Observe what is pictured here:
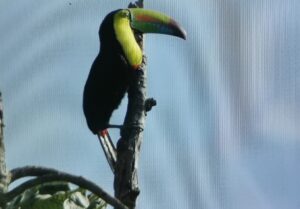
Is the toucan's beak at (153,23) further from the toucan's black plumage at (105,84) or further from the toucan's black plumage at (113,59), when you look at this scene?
the toucan's black plumage at (105,84)

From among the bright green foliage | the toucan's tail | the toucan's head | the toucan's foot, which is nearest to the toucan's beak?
the toucan's head

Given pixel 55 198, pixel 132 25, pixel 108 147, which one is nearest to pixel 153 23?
pixel 132 25

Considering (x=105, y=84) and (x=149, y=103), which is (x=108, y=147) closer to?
(x=149, y=103)

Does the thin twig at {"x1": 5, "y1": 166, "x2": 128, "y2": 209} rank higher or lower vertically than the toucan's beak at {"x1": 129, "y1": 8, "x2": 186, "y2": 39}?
lower

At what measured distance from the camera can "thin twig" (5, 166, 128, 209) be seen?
1.74 m

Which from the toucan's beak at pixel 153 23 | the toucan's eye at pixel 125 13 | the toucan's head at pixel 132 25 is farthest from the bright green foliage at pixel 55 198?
the toucan's eye at pixel 125 13

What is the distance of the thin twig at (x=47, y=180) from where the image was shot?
68.6 inches

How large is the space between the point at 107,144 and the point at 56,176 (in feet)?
9.56

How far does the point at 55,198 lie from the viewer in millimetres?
2041

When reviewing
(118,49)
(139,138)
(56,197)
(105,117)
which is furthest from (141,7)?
(56,197)

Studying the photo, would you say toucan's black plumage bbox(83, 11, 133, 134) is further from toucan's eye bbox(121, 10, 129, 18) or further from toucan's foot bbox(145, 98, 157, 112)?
toucan's foot bbox(145, 98, 157, 112)

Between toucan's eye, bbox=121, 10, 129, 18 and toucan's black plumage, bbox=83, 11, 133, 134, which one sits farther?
toucan's eye, bbox=121, 10, 129, 18

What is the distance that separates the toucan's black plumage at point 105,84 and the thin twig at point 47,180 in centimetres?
344

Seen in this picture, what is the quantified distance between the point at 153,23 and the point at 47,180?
150 inches
